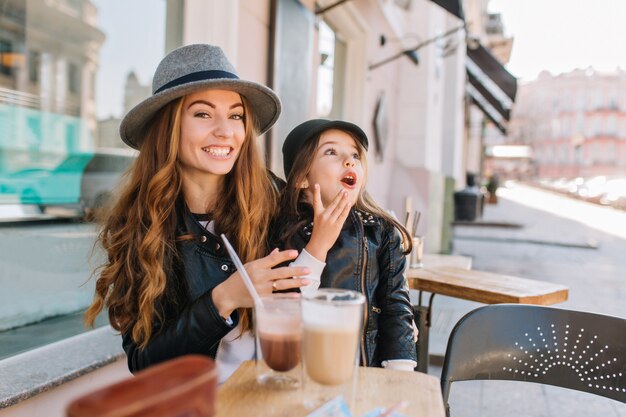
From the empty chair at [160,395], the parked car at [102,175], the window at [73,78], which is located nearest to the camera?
the empty chair at [160,395]

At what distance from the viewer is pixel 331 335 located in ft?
3.05

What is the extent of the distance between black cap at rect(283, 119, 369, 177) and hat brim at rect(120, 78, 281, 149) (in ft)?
0.39

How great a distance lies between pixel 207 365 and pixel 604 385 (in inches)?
55.3

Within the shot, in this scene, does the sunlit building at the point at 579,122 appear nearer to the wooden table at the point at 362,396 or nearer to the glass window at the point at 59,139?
the glass window at the point at 59,139

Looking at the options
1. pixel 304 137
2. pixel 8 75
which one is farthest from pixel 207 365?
pixel 8 75

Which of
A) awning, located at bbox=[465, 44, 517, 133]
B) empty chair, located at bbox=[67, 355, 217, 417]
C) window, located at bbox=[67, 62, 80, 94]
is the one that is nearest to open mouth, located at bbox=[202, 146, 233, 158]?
empty chair, located at bbox=[67, 355, 217, 417]

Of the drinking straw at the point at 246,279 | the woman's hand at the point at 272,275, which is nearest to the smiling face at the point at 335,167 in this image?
the woman's hand at the point at 272,275

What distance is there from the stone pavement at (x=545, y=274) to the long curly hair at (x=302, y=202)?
5.60 ft

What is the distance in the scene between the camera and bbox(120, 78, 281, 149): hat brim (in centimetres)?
156

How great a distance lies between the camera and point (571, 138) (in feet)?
249

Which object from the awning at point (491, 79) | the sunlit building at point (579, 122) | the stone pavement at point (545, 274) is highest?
the sunlit building at point (579, 122)

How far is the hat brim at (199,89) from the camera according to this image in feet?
5.13

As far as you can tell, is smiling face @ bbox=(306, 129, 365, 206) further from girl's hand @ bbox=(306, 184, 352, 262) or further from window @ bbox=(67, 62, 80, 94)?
window @ bbox=(67, 62, 80, 94)

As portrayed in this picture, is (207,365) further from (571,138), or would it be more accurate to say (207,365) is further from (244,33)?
(571,138)
